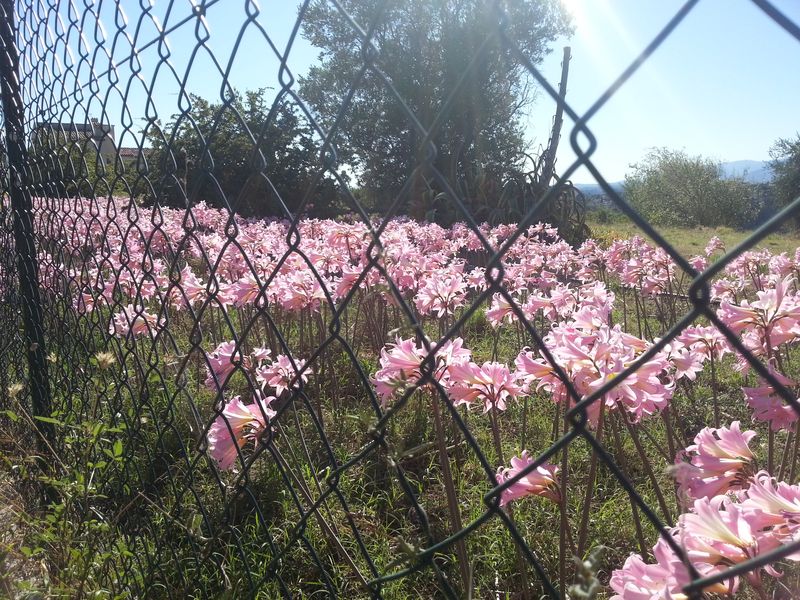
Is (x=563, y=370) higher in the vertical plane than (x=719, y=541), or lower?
higher

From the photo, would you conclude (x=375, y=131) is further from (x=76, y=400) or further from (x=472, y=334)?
(x=76, y=400)

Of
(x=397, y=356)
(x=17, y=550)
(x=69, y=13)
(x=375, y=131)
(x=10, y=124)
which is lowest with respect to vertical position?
(x=17, y=550)

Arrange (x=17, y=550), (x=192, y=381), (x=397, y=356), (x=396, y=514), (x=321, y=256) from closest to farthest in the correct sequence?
(x=397, y=356) < (x=17, y=550) < (x=396, y=514) < (x=321, y=256) < (x=192, y=381)

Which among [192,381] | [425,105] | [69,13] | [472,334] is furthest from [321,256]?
[425,105]

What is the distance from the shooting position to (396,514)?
96.7 inches

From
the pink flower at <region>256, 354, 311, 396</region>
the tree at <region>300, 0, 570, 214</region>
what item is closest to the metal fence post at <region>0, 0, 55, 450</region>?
the pink flower at <region>256, 354, 311, 396</region>

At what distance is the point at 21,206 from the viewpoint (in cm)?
268

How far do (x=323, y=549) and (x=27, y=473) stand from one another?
154 cm

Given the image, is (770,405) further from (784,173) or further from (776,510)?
(784,173)

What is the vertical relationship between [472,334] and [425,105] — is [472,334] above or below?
below

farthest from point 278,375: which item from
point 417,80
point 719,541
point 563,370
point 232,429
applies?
point 417,80

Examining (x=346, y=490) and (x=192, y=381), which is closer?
(x=346, y=490)

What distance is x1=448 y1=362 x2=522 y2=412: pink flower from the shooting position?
4.85 ft

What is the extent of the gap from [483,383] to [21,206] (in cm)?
243
